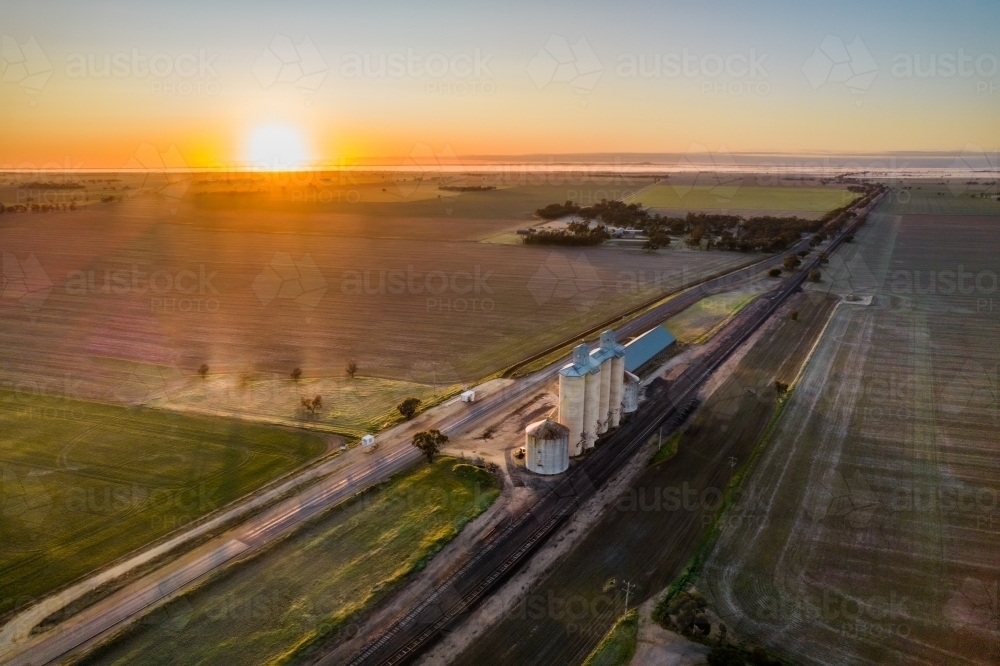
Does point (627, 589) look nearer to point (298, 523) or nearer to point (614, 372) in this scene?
point (614, 372)

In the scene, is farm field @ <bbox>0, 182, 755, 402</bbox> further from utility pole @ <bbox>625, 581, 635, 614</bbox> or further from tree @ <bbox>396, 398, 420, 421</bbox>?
utility pole @ <bbox>625, 581, 635, 614</bbox>

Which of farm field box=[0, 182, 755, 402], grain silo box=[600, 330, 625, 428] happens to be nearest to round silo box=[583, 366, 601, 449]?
grain silo box=[600, 330, 625, 428]

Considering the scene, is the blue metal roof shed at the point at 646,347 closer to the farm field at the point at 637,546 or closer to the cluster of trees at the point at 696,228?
the farm field at the point at 637,546

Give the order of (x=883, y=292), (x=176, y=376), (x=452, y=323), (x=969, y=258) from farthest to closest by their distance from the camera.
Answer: (x=969, y=258) < (x=883, y=292) < (x=452, y=323) < (x=176, y=376)

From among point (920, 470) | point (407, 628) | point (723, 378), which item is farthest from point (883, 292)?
point (407, 628)

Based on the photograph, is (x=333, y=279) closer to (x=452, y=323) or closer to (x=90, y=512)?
(x=452, y=323)

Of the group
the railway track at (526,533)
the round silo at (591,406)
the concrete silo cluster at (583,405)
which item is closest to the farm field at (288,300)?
the concrete silo cluster at (583,405)

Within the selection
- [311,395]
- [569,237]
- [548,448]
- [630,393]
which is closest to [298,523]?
[548,448]
